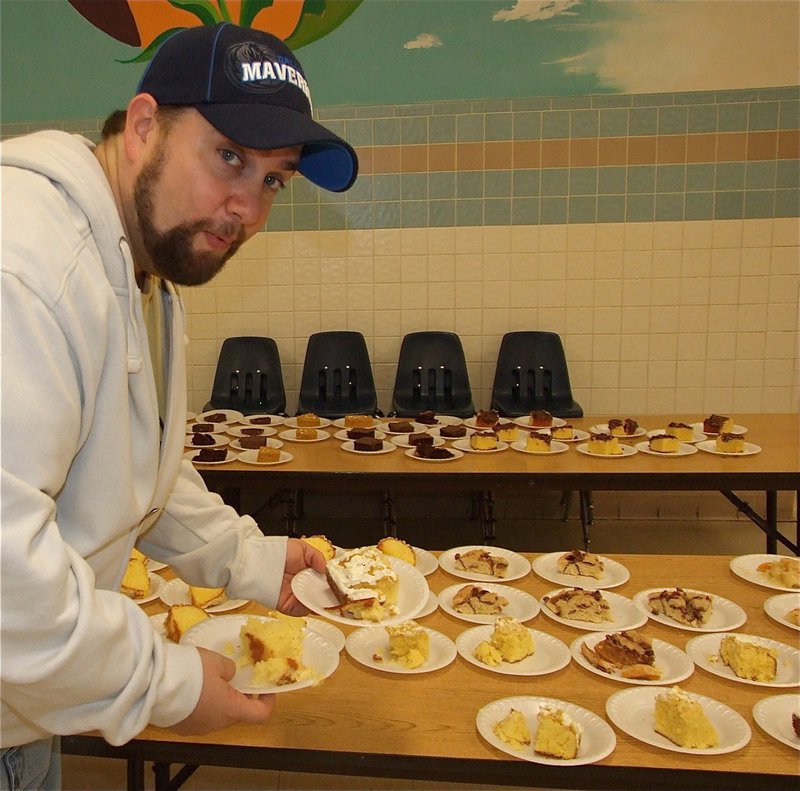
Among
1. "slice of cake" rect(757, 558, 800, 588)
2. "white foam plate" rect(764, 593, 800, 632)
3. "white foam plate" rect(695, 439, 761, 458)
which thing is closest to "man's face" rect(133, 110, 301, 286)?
"white foam plate" rect(764, 593, 800, 632)

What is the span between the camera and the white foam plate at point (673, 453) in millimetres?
3439

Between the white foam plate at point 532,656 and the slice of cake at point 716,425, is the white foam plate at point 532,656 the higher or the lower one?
the lower one

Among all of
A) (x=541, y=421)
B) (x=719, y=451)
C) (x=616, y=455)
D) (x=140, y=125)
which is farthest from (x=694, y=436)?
(x=140, y=125)

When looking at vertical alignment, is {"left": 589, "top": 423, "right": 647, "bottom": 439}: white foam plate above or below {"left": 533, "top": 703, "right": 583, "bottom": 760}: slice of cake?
above

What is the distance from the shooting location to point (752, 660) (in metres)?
1.62

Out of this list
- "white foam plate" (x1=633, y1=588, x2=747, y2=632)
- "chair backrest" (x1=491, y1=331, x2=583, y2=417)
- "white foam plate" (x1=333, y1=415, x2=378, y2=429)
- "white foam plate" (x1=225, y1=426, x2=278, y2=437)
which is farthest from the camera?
"chair backrest" (x1=491, y1=331, x2=583, y2=417)

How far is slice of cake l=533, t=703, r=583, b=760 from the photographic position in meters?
1.36

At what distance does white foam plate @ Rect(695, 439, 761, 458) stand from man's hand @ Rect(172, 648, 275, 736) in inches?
108

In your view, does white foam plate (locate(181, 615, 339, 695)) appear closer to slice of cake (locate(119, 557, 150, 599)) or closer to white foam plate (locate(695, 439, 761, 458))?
slice of cake (locate(119, 557, 150, 599))

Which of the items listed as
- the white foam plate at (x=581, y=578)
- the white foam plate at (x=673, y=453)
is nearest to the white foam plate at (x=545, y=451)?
the white foam plate at (x=673, y=453)

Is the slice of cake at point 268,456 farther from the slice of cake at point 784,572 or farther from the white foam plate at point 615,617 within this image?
the slice of cake at point 784,572

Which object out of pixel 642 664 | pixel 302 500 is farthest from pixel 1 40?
pixel 642 664

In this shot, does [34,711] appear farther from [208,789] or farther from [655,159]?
[655,159]

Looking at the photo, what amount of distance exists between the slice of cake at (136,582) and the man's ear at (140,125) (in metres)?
1.14
